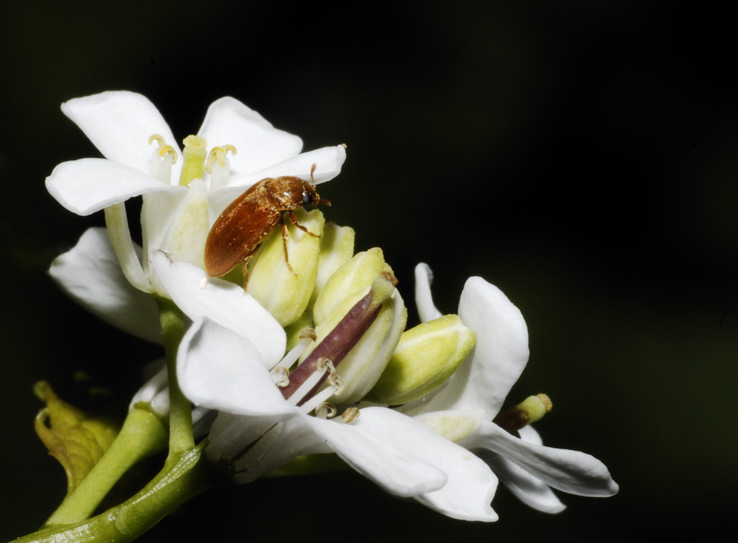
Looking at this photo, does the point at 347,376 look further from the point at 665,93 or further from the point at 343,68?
the point at 665,93

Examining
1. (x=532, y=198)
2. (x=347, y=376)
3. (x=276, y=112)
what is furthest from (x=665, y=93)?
(x=347, y=376)

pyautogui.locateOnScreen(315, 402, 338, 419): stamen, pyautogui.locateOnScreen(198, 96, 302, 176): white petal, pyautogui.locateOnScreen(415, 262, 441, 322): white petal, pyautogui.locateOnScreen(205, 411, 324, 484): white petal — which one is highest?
pyautogui.locateOnScreen(198, 96, 302, 176): white petal

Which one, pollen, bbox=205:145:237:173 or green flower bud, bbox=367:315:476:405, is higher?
pollen, bbox=205:145:237:173

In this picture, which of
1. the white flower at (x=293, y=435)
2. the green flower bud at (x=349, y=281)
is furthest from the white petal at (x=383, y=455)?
the green flower bud at (x=349, y=281)

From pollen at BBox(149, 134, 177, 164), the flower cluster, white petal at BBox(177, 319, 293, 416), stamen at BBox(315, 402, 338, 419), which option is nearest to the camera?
white petal at BBox(177, 319, 293, 416)

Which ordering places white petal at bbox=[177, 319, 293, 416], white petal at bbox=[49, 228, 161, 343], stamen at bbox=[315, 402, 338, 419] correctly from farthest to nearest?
white petal at bbox=[49, 228, 161, 343] → stamen at bbox=[315, 402, 338, 419] → white petal at bbox=[177, 319, 293, 416]

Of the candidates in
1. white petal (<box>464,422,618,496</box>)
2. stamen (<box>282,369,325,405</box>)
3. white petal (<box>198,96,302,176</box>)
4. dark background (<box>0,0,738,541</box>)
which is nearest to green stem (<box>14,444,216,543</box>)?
stamen (<box>282,369,325,405</box>)

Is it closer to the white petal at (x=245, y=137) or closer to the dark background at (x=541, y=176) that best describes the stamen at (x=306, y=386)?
the white petal at (x=245, y=137)

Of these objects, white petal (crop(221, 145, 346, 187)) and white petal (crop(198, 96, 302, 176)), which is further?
white petal (crop(198, 96, 302, 176))

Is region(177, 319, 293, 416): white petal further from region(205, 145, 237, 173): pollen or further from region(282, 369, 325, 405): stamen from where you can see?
region(205, 145, 237, 173): pollen
